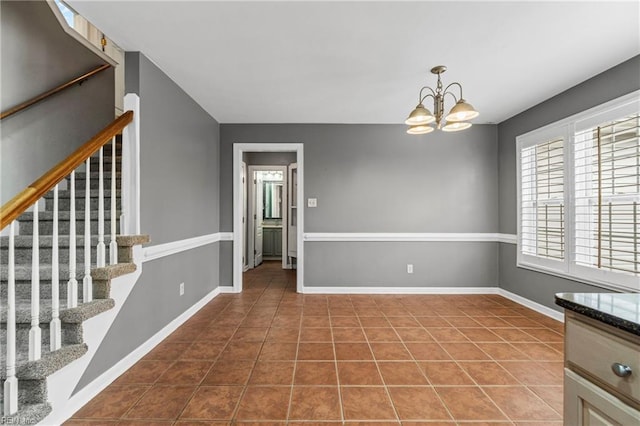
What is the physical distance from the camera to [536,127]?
3371mm

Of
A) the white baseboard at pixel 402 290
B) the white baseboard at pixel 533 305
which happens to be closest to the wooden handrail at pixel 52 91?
the white baseboard at pixel 402 290

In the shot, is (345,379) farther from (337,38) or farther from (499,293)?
(499,293)

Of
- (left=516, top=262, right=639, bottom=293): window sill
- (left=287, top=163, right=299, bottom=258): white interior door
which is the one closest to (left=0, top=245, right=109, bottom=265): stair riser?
(left=287, top=163, right=299, bottom=258): white interior door

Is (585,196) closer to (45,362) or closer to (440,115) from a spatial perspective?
(440,115)

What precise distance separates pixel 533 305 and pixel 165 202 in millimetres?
4278

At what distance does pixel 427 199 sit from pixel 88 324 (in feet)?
12.8

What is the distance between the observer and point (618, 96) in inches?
95.7

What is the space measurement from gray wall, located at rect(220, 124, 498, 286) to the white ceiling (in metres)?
0.91

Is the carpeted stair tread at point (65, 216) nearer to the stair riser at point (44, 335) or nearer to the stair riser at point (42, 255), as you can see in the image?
the stair riser at point (42, 255)

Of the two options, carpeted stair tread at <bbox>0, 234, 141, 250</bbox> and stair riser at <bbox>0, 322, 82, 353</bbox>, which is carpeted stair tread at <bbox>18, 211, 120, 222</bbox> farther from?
stair riser at <bbox>0, 322, 82, 353</bbox>

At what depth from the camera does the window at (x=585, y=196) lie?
2340 millimetres

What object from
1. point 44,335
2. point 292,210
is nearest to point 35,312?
point 44,335

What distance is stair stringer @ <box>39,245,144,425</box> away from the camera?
4.87ft

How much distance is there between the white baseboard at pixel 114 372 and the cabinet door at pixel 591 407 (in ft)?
7.94
